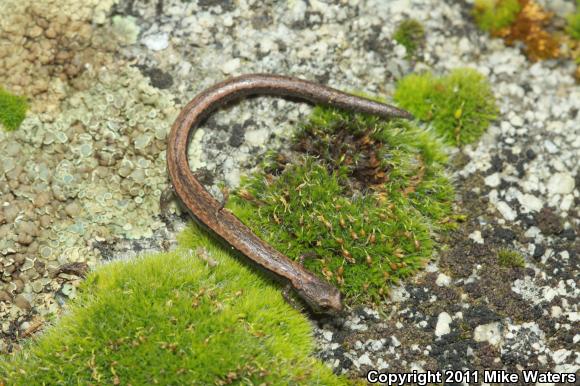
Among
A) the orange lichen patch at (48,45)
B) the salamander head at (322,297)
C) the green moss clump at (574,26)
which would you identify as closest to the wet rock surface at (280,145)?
the orange lichen patch at (48,45)

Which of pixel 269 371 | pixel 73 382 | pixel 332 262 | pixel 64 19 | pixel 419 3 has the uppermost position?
pixel 419 3

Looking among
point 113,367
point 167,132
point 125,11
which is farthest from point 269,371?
point 125,11

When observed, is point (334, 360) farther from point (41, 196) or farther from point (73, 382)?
point (41, 196)

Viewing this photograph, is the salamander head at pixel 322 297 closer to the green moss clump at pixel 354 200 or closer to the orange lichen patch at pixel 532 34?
the green moss clump at pixel 354 200

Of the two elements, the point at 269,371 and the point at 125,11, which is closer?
the point at 269,371

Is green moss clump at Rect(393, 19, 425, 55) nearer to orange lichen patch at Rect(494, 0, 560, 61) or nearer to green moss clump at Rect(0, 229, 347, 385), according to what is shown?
orange lichen patch at Rect(494, 0, 560, 61)

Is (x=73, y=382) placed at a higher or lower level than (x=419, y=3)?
lower

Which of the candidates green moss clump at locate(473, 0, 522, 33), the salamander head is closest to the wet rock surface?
green moss clump at locate(473, 0, 522, 33)
